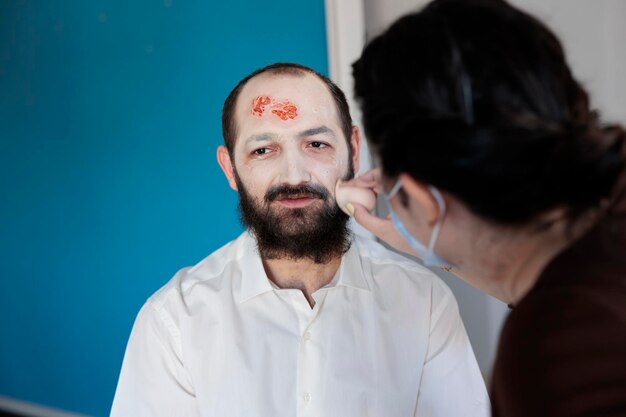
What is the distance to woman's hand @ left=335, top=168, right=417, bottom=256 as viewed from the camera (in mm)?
1010

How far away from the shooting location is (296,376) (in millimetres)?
1263

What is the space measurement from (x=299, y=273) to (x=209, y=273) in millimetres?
198

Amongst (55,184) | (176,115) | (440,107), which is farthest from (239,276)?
(55,184)

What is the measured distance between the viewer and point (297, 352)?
128 centimetres

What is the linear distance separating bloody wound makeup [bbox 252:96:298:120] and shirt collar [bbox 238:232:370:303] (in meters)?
0.27

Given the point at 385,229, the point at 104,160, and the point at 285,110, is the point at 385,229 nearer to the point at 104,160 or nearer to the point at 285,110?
the point at 285,110

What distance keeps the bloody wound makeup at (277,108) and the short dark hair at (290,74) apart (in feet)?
0.24

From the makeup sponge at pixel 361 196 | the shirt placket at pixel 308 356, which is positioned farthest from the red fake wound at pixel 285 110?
the shirt placket at pixel 308 356

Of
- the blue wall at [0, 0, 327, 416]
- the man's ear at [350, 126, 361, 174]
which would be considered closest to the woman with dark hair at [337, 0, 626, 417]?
the man's ear at [350, 126, 361, 174]

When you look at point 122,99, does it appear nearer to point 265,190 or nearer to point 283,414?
point 265,190

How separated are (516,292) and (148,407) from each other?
2.51 ft

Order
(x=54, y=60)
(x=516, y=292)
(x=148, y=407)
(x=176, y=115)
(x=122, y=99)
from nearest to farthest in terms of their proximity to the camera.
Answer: (x=516, y=292) < (x=148, y=407) < (x=176, y=115) < (x=122, y=99) < (x=54, y=60)

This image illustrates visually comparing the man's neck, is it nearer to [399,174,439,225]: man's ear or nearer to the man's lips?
the man's lips

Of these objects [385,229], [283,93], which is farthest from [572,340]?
[283,93]
